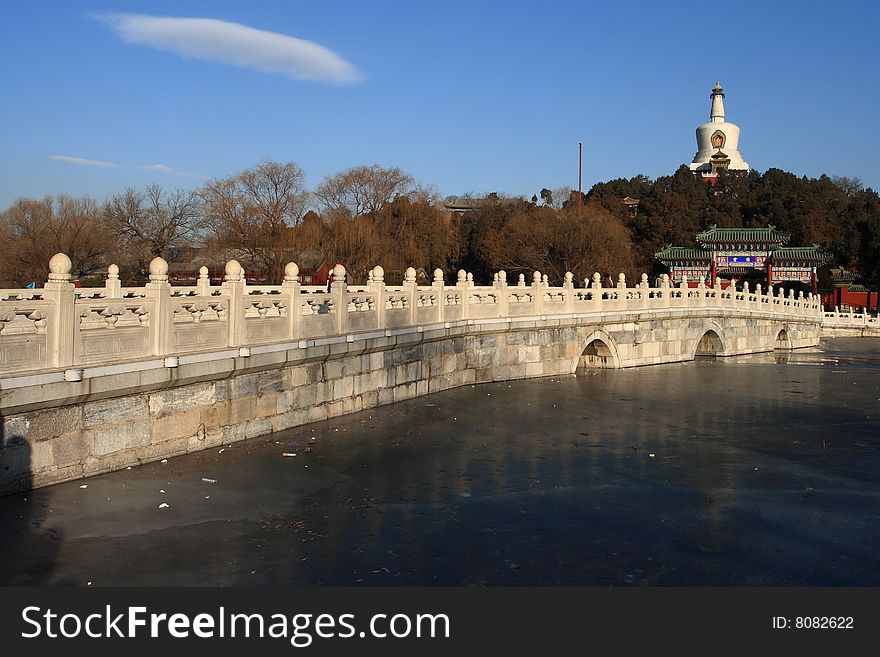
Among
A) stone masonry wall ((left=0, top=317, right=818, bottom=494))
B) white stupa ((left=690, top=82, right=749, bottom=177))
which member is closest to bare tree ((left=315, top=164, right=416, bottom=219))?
stone masonry wall ((left=0, top=317, right=818, bottom=494))

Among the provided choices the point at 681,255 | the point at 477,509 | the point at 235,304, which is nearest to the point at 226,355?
the point at 235,304

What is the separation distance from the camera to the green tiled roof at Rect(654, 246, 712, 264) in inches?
2089

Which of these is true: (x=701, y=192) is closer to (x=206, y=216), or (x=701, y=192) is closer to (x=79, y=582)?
(x=206, y=216)

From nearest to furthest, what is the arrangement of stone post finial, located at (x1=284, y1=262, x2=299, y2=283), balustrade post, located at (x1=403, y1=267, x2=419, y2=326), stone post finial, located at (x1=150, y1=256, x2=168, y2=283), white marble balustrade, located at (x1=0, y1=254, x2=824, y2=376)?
white marble balustrade, located at (x1=0, y1=254, x2=824, y2=376) → stone post finial, located at (x1=150, y1=256, x2=168, y2=283) → stone post finial, located at (x1=284, y1=262, x2=299, y2=283) → balustrade post, located at (x1=403, y1=267, x2=419, y2=326)

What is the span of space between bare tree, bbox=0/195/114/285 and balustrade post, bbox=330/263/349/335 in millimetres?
22524

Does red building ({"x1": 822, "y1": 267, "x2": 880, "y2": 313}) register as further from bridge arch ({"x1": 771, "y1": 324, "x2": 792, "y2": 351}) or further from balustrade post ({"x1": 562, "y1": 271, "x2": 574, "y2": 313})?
balustrade post ({"x1": 562, "y1": 271, "x2": 574, "y2": 313})

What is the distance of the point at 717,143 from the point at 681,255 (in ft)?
121

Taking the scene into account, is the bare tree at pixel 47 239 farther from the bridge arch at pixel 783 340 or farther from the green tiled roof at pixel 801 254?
the green tiled roof at pixel 801 254

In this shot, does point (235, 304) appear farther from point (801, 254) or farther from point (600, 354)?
point (801, 254)

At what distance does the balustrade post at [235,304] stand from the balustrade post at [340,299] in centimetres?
235

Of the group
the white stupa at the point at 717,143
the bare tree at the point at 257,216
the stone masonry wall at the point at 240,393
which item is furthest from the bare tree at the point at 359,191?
the white stupa at the point at 717,143

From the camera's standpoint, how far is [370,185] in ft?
133

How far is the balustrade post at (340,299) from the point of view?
12.4m

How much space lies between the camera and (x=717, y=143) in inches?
3351
